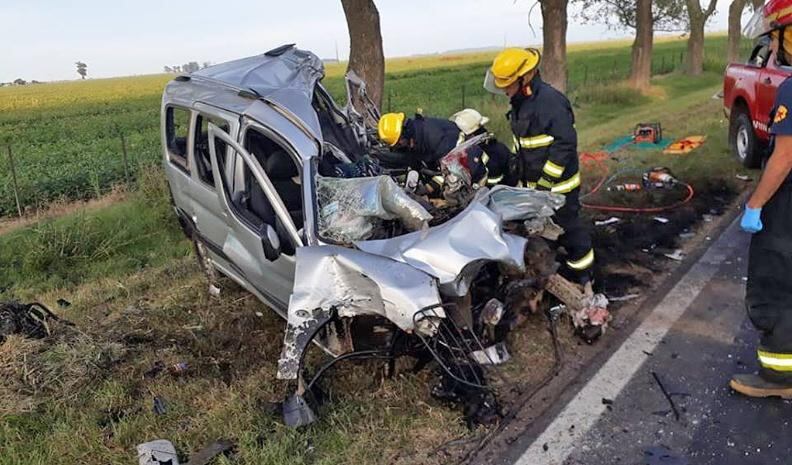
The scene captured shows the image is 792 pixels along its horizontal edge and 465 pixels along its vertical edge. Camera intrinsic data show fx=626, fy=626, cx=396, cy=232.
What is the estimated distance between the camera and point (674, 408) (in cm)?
326

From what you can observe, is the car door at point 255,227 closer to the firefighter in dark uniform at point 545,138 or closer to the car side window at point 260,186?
the car side window at point 260,186

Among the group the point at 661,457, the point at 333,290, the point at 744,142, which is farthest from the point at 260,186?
the point at 744,142

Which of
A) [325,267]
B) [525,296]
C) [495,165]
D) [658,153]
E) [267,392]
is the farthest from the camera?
[658,153]

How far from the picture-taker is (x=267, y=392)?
3.64 metres

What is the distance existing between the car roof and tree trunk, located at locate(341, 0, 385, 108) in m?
2.10

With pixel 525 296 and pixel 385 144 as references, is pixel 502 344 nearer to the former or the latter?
pixel 525 296

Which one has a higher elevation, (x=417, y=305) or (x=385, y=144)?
(x=385, y=144)

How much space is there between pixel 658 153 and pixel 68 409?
794cm

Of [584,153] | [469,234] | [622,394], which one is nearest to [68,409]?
[469,234]

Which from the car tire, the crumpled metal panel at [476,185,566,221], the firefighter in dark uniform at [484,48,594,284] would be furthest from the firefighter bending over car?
the car tire

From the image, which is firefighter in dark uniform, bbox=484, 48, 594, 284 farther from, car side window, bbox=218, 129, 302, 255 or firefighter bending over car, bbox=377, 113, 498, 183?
car side window, bbox=218, 129, 302, 255

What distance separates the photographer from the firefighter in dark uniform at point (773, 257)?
3049 mm

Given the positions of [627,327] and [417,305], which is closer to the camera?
[417,305]

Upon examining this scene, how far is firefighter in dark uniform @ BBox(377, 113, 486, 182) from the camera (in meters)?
5.07
